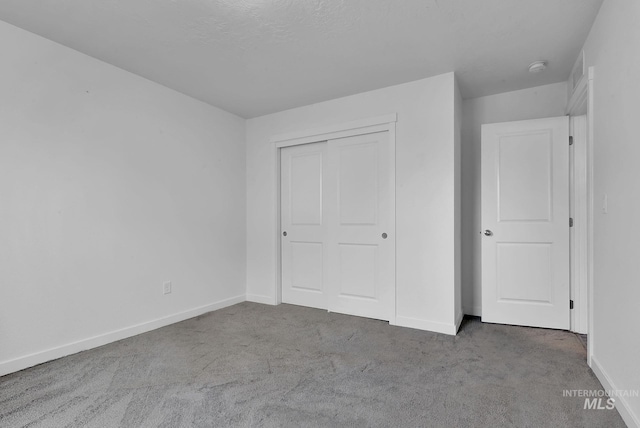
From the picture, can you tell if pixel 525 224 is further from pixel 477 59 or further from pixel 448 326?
pixel 477 59

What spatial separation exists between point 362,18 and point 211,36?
1.08 m

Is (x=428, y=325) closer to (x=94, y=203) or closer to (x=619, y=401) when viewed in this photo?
(x=619, y=401)

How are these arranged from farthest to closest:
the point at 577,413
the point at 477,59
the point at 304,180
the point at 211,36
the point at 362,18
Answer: the point at 304,180 → the point at 477,59 → the point at 211,36 → the point at 362,18 → the point at 577,413

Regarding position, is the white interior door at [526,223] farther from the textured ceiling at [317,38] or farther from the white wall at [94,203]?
the white wall at [94,203]

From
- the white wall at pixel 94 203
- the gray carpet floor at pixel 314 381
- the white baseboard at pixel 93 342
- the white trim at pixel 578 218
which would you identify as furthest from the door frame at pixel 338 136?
the white trim at pixel 578 218

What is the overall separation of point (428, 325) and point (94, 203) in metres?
3.06

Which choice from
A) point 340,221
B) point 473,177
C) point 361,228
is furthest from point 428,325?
point 473,177

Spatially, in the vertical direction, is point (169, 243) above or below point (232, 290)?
above

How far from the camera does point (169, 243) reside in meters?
3.25

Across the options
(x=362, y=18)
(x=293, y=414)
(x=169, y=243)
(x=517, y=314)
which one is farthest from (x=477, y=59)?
(x=169, y=243)

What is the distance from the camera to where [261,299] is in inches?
159

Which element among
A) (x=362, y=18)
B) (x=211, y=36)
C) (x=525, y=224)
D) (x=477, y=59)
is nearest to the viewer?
(x=362, y=18)

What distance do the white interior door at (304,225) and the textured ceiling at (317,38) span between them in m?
0.93

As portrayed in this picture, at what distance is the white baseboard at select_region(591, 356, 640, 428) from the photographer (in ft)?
4.99
